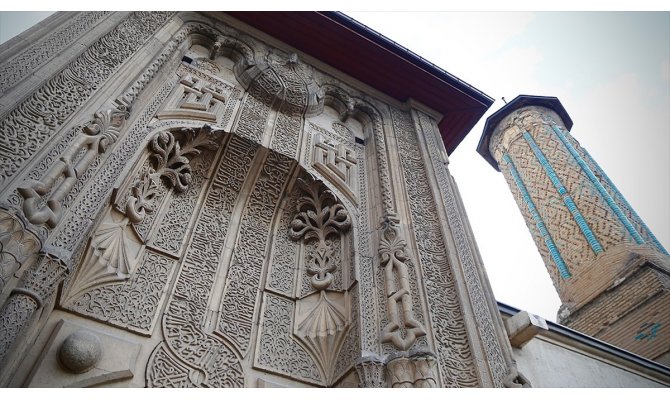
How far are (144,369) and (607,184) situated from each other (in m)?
7.84

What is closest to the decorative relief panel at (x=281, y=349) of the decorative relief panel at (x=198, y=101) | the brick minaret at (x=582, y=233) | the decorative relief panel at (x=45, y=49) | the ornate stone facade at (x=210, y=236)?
the ornate stone facade at (x=210, y=236)

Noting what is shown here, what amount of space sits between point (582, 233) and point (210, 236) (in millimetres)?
6261

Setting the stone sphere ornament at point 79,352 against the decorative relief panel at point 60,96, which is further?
the decorative relief panel at point 60,96

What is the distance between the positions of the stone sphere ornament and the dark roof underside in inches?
164

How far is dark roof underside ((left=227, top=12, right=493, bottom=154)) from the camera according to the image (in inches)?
216

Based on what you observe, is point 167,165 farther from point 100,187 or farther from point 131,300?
point 131,300

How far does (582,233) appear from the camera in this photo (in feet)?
24.4

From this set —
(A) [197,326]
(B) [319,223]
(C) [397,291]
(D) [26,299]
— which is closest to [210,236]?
(A) [197,326]

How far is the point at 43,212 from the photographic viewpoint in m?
2.21

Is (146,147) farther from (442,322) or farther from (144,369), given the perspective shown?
(442,322)

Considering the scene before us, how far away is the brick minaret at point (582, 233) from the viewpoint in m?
5.99

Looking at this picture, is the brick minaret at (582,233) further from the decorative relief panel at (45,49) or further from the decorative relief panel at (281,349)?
the decorative relief panel at (45,49)

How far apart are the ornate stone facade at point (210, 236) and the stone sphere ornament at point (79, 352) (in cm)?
1

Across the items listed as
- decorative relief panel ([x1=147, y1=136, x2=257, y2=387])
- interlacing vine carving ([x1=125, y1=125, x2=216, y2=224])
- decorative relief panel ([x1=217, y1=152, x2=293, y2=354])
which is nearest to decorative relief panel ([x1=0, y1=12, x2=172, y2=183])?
interlacing vine carving ([x1=125, y1=125, x2=216, y2=224])
